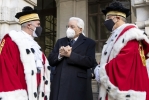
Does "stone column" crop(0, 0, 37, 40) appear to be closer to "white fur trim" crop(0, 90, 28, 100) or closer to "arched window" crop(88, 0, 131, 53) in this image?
"white fur trim" crop(0, 90, 28, 100)

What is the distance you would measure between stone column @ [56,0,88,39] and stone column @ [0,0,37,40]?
4.02 meters

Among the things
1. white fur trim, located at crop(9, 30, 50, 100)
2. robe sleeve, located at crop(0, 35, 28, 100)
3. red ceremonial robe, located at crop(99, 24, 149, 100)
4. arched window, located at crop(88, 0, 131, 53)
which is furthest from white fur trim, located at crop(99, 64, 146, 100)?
arched window, located at crop(88, 0, 131, 53)

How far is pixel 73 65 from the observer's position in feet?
12.3

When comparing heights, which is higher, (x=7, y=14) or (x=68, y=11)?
(x=68, y=11)

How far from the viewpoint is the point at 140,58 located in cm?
304

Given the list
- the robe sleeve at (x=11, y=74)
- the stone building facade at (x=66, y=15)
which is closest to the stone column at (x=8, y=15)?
the stone building facade at (x=66, y=15)

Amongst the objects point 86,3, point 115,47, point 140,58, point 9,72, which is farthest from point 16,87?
point 86,3

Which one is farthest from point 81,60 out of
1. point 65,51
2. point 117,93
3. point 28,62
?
point 117,93

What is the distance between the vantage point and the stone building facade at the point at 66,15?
15.9 ft

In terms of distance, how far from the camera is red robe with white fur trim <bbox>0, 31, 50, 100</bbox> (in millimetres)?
3043

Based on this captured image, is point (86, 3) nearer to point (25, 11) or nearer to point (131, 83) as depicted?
point (25, 11)

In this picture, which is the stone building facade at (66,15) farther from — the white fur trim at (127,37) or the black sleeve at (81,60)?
the white fur trim at (127,37)

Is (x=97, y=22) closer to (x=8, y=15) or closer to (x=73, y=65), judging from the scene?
(x=8, y=15)

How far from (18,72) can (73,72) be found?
866mm
